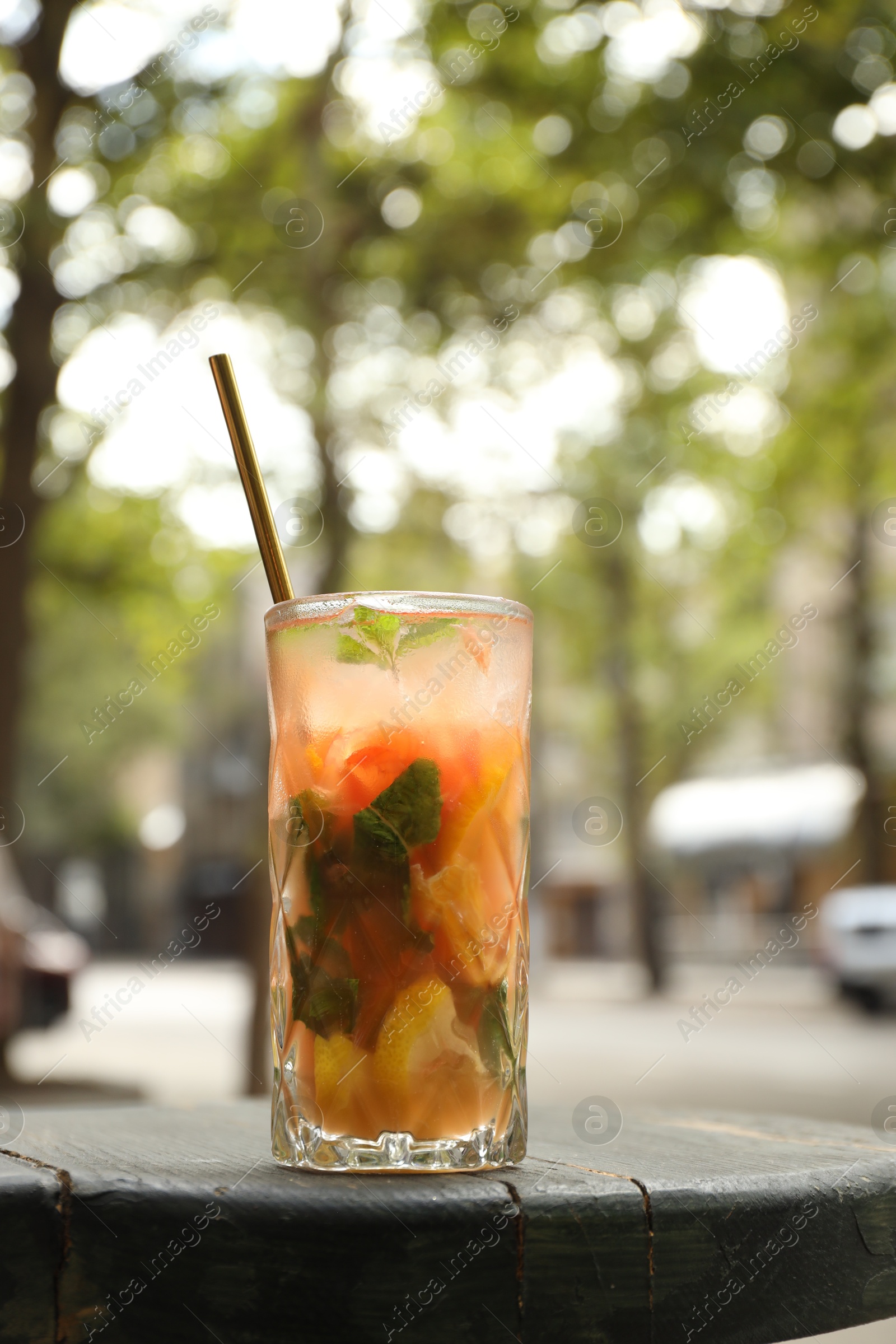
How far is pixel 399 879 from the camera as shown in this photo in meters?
1.16

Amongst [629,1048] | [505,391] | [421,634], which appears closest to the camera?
[421,634]

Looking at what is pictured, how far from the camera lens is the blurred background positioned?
6676 millimetres

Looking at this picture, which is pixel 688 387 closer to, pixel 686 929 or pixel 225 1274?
pixel 225 1274

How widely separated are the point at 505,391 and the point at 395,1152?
8658 mm

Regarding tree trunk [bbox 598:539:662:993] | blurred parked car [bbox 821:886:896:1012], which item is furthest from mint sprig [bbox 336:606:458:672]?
tree trunk [bbox 598:539:662:993]

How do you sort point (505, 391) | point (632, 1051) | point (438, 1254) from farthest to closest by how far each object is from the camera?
point (632, 1051)
point (505, 391)
point (438, 1254)

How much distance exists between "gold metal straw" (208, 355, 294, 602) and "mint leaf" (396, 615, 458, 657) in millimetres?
158

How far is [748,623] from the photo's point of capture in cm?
1959

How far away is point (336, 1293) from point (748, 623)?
1928cm

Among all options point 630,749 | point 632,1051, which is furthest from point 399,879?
point 630,749

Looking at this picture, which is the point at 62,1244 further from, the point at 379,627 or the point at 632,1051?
the point at 632,1051

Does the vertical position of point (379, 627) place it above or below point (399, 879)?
above

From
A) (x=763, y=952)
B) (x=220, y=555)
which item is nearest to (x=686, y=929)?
(x=763, y=952)

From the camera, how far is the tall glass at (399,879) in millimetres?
1139
